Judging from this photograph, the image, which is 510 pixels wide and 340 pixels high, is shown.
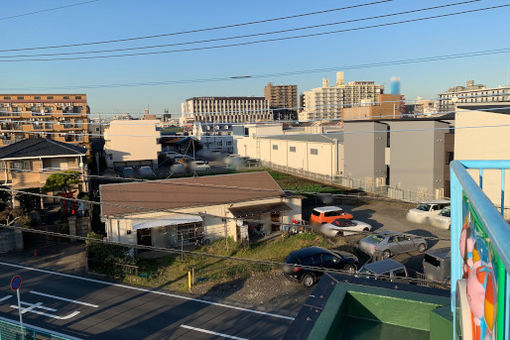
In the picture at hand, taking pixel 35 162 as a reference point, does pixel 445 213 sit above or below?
below

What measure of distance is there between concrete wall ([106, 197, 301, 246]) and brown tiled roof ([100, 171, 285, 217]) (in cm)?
17

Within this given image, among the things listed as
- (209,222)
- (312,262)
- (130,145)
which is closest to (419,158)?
(312,262)

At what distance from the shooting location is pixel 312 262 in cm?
866

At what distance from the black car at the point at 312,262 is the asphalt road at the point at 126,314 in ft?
4.44

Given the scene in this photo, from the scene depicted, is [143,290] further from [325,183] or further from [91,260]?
[325,183]

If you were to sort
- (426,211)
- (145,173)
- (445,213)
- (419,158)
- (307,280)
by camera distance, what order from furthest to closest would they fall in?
(145,173) → (419,158) → (426,211) → (445,213) → (307,280)

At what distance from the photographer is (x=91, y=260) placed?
9.78 m

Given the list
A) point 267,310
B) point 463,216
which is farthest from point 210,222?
point 463,216

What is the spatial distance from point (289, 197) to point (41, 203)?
1015 centimetres

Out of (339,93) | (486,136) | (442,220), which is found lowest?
(442,220)

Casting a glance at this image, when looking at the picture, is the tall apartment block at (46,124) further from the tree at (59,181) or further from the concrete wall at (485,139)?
the concrete wall at (485,139)

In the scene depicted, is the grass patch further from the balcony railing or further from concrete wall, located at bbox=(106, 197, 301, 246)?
the balcony railing

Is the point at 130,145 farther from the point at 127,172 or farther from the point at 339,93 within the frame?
the point at 339,93

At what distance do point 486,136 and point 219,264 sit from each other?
33.5 feet
